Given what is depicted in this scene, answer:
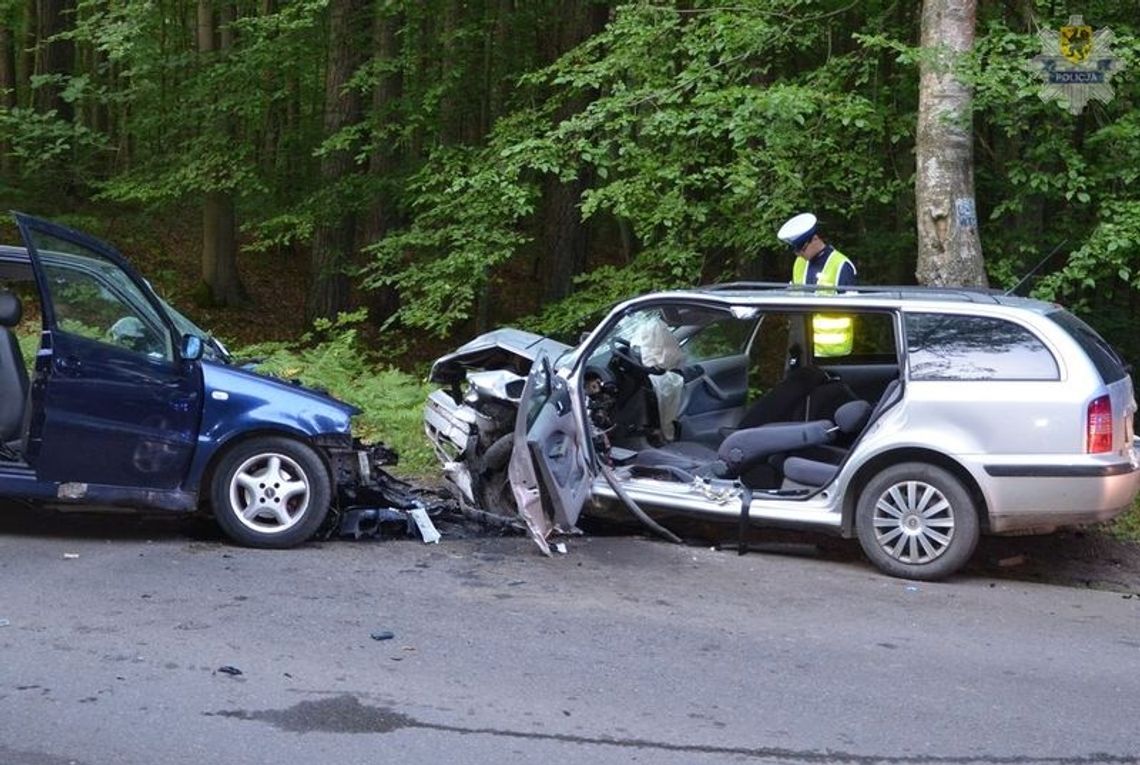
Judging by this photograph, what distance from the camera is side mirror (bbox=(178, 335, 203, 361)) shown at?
8547 mm

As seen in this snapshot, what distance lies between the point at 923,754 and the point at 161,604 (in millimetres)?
3996

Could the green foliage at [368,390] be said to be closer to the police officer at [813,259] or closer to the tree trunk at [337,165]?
the police officer at [813,259]

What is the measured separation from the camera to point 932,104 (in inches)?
452

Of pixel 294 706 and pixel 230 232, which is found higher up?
pixel 230 232

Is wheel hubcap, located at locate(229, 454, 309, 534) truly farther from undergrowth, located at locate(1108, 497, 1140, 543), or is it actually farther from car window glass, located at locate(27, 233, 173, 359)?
undergrowth, located at locate(1108, 497, 1140, 543)

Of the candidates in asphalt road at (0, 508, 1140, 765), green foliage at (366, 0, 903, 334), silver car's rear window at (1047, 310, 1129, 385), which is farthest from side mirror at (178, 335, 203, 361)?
green foliage at (366, 0, 903, 334)

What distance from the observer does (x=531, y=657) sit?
21.9ft

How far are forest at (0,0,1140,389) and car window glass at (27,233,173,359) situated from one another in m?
3.66

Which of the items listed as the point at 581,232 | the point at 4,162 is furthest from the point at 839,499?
the point at 4,162

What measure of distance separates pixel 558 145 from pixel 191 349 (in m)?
6.00

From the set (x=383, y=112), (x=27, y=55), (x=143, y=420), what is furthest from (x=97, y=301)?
(x=27, y=55)

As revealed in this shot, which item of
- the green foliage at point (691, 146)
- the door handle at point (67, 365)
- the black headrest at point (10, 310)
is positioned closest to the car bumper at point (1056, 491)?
the green foliage at point (691, 146)

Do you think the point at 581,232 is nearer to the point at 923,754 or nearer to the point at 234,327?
the point at 234,327

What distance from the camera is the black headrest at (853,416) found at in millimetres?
9117
